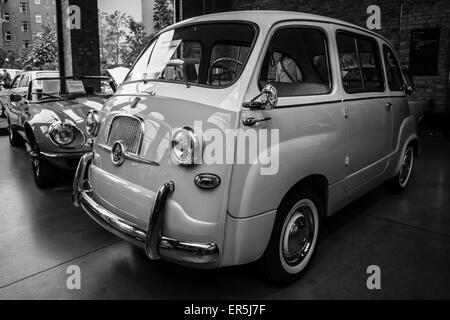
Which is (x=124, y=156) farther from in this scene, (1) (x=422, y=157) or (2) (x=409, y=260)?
(1) (x=422, y=157)

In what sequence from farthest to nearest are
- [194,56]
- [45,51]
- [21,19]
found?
[21,19] → [45,51] → [194,56]

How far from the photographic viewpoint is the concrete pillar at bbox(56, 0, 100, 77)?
29.9 ft

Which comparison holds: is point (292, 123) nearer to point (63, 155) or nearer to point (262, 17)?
point (262, 17)

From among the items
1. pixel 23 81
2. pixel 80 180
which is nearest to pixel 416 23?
pixel 80 180

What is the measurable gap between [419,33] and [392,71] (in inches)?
217

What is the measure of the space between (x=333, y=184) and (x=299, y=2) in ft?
28.7

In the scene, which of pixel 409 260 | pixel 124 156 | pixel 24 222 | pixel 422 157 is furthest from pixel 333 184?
pixel 422 157

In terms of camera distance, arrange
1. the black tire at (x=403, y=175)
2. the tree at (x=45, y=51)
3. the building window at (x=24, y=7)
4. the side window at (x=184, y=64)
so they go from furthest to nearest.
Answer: the building window at (x=24, y=7)
the tree at (x=45, y=51)
the black tire at (x=403, y=175)
the side window at (x=184, y=64)

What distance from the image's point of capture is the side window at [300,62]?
274cm

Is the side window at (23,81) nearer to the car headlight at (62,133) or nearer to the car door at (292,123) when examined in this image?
the car headlight at (62,133)

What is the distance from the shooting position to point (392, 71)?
4102mm

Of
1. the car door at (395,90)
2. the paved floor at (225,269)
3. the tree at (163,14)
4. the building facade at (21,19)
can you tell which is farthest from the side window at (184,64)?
the building facade at (21,19)

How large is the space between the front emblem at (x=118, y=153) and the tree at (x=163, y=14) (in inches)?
401
